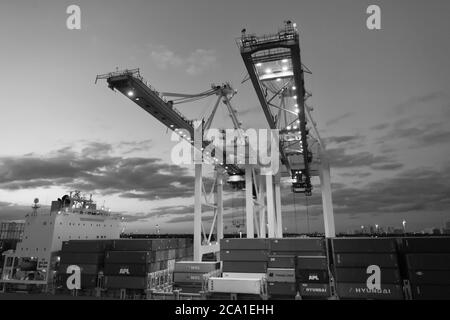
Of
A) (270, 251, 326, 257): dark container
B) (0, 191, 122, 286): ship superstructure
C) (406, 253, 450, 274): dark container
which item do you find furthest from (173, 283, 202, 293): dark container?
(406, 253, 450, 274): dark container

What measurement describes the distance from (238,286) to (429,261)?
31.6 feet

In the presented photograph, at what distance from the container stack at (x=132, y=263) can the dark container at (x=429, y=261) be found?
14958 millimetres

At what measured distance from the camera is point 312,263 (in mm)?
15109

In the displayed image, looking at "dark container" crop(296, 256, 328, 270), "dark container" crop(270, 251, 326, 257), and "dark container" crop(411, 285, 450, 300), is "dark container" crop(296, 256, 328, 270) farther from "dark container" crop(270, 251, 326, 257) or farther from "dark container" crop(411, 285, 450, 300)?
"dark container" crop(411, 285, 450, 300)

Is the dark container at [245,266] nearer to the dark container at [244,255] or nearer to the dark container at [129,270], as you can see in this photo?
the dark container at [244,255]

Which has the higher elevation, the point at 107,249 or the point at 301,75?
the point at 301,75

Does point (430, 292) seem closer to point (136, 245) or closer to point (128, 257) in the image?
point (128, 257)

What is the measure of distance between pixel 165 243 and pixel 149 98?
36.8 feet

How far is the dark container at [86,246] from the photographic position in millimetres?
18828

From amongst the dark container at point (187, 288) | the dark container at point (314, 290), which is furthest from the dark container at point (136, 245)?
the dark container at point (314, 290)
